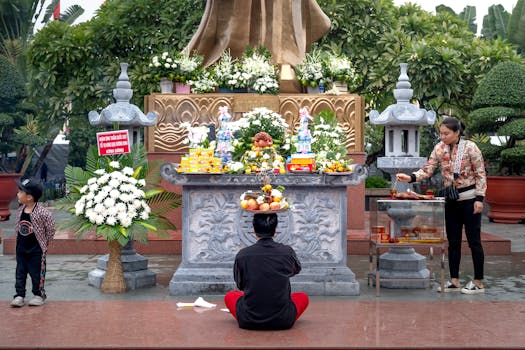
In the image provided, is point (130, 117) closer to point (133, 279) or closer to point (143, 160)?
point (143, 160)

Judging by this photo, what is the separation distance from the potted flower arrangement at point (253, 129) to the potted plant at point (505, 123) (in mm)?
10120

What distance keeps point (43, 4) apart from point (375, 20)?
570 inches

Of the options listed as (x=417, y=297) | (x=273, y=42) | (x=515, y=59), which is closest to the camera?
(x=417, y=297)

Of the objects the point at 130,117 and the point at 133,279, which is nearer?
the point at 133,279

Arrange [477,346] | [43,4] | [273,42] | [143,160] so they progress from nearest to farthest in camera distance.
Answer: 1. [477,346]
2. [143,160]
3. [273,42]
4. [43,4]

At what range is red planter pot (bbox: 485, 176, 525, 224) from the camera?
1858 cm

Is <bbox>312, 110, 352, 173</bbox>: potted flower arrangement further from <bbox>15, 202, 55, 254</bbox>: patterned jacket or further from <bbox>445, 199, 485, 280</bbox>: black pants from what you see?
<bbox>15, 202, 55, 254</bbox>: patterned jacket

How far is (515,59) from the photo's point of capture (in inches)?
833

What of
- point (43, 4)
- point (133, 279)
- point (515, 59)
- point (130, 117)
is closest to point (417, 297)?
point (133, 279)

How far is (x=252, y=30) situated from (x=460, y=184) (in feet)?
20.5

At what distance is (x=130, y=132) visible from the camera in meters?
10.4

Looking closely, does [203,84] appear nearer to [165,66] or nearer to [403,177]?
[165,66]

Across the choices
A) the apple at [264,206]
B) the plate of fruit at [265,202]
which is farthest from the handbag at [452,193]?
the apple at [264,206]

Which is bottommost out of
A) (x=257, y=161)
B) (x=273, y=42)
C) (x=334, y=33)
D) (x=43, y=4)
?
(x=257, y=161)
